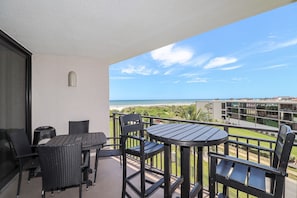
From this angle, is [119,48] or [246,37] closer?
[119,48]

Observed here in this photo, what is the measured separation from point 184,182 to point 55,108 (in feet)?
10.9

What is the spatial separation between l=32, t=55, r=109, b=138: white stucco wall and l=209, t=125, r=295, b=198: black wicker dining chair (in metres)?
3.29

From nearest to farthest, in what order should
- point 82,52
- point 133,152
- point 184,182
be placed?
point 184,182 < point 133,152 < point 82,52

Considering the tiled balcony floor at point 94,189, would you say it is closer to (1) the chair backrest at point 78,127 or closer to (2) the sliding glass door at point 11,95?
(2) the sliding glass door at point 11,95

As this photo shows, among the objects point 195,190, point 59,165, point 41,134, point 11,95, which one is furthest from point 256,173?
point 11,95

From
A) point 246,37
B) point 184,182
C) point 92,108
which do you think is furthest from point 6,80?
point 246,37

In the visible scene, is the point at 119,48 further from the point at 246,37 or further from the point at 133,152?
the point at 246,37

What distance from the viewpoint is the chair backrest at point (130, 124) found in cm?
232

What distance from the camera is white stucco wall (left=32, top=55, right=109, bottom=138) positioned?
366cm

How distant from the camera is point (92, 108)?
418 centimetres

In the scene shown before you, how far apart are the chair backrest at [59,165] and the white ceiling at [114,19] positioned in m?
1.52

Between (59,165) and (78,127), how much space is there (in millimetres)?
2021

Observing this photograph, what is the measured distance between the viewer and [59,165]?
1.79 metres

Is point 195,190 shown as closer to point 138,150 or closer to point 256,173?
point 256,173
